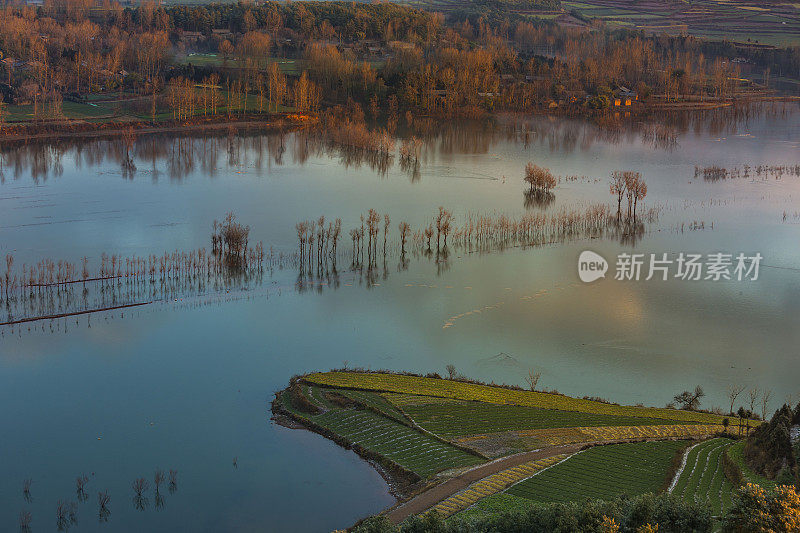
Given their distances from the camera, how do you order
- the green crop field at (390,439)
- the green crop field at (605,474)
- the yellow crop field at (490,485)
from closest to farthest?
the yellow crop field at (490,485), the green crop field at (605,474), the green crop field at (390,439)

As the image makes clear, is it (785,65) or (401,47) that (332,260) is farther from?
(785,65)

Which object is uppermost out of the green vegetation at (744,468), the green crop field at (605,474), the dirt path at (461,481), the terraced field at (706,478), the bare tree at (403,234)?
the bare tree at (403,234)

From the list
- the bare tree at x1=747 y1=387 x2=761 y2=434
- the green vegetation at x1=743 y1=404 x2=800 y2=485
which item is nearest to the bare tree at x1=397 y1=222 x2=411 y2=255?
the bare tree at x1=747 y1=387 x2=761 y2=434

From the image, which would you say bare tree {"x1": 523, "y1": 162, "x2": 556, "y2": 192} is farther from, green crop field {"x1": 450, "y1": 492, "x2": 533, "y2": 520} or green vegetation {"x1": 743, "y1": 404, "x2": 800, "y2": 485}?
green crop field {"x1": 450, "y1": 492, "x2": 533, "y2": 520}

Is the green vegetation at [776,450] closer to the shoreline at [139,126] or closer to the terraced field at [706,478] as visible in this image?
the terraced field at [706,478]

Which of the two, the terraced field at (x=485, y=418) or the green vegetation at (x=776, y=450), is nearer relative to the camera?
the green vegetation at (x=776, y=450)

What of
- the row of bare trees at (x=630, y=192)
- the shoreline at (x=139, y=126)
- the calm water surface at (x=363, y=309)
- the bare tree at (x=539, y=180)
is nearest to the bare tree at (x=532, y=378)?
the calm water surface at (x=363, y=309)

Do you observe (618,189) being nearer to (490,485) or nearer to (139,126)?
(490,485)
